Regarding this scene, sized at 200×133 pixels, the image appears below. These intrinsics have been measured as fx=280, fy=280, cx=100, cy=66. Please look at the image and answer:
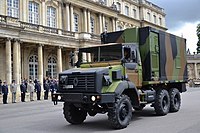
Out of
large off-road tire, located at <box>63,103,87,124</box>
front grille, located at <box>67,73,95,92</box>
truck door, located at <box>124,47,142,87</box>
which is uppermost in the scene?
truck door, located at <box>124,47,142,87</box>

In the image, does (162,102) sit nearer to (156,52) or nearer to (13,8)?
(156,52)

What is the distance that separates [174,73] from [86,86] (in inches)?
230

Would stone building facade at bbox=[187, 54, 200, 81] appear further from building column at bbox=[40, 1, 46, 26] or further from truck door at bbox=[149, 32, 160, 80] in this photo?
truck door at bbox=[149, 32, 160, 80]

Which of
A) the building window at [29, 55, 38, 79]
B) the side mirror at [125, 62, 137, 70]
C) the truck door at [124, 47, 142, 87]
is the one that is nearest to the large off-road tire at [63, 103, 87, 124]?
the truck door at [124, 47, 142, 87]

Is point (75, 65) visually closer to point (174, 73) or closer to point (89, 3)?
point (174, 73)

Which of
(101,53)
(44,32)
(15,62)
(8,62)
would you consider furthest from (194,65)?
(101,53)

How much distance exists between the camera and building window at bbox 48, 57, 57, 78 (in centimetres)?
3460

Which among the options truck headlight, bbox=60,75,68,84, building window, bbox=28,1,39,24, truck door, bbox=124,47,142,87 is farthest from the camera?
building window, bbox=28,1,39,24

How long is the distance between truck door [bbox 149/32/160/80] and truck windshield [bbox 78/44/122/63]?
1961 mm

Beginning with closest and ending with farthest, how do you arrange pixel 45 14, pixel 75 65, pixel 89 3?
pixel 75 65 → pixel 45 14 → pixel 89 3

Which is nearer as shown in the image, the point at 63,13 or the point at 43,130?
the point at 43,130

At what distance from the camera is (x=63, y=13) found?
123 feet

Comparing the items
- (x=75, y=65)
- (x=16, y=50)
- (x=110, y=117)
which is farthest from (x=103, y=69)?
(x=16, y=50)

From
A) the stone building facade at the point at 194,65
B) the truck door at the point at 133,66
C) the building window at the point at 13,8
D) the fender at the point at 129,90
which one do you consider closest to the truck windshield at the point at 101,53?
the truck door at the point at 133,66
